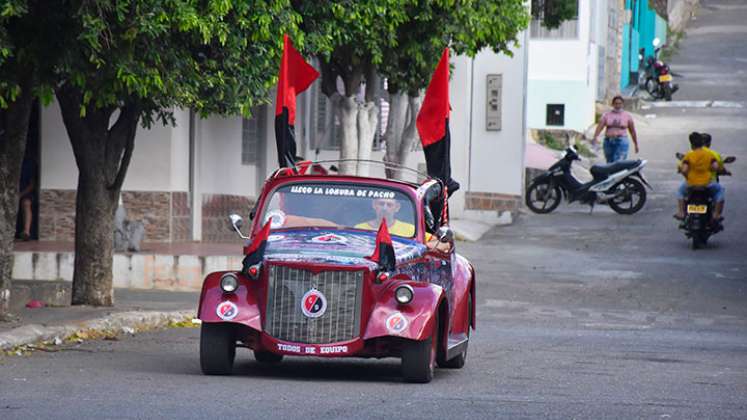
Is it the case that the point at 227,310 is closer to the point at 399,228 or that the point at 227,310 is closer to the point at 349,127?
the point at 399,228

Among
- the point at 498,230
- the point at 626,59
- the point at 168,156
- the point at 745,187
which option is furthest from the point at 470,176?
the point at 626,59

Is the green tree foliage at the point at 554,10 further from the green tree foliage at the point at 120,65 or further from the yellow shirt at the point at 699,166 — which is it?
the green tree foliage at the point at 120,65

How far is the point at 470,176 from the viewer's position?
30.4m

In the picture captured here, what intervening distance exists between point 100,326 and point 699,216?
12.9 meters

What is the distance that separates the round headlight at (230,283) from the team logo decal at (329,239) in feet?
2.39

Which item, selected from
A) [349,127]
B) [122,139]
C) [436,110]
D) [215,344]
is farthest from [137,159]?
[215,344]

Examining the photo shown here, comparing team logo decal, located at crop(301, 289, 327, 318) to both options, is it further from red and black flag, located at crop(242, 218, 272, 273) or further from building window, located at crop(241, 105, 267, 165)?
building window, located at crop(241, 105, 267, 165)

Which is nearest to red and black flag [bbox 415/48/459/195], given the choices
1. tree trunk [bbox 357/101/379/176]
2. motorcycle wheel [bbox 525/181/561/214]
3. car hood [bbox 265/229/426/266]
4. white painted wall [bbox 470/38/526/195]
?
car hood [bbox 265/229/426/266]

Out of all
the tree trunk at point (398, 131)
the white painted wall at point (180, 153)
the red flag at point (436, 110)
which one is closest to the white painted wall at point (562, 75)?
the tree trunk at point (398, 131)

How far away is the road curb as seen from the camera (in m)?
12.9

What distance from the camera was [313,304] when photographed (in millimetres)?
11023

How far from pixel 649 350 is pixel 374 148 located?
1573cm

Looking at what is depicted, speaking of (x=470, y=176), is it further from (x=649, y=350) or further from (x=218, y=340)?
(x=218, y=340)

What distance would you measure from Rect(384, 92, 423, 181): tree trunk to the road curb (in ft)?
29.1
